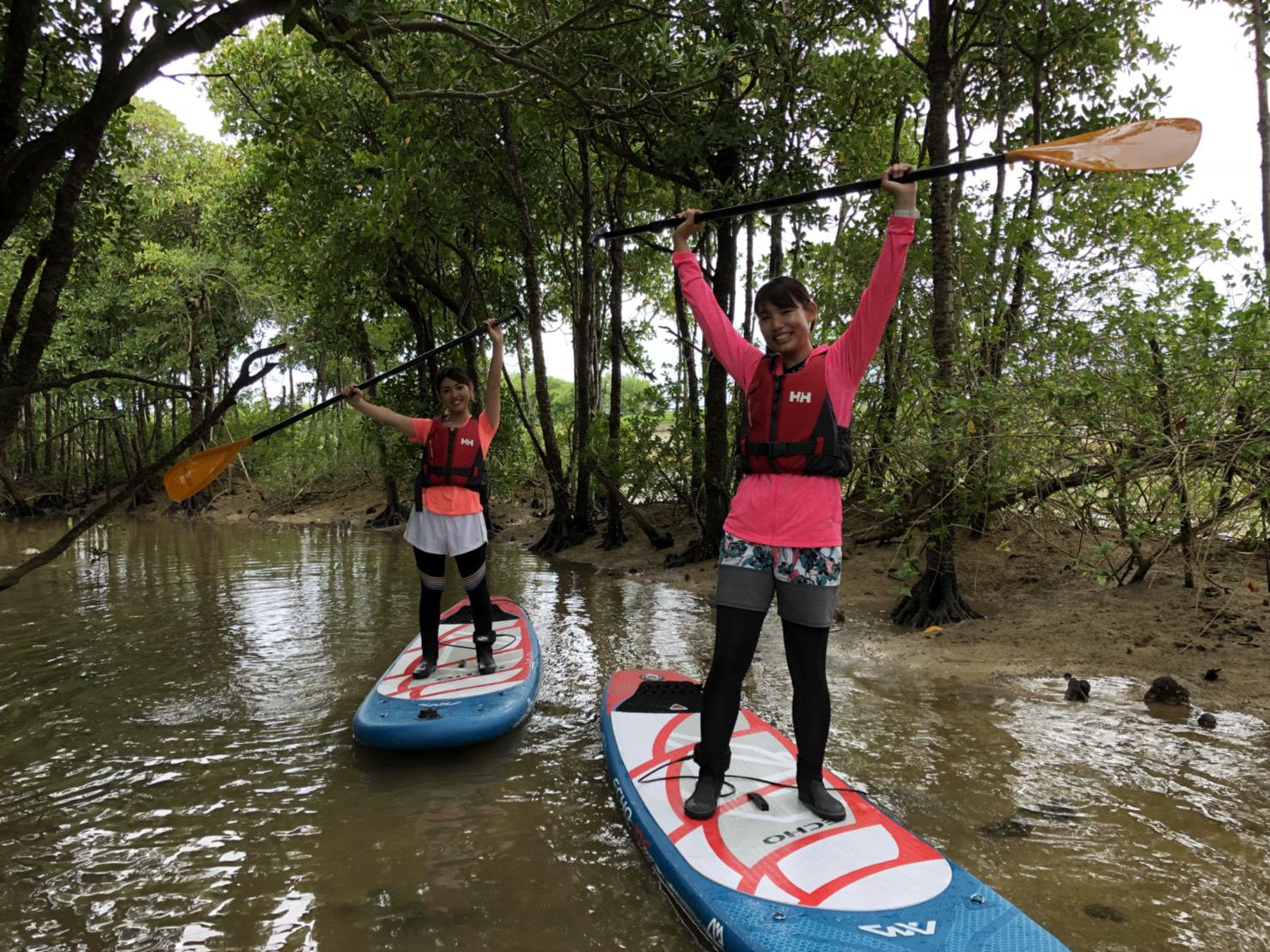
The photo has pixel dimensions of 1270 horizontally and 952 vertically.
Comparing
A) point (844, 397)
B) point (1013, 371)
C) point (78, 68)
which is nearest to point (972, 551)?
point (1013, 371)

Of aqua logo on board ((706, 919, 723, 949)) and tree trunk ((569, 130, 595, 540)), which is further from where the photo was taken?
tree trunk ((569, 130, 595, 540))

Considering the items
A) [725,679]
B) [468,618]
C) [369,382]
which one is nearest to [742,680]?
[725,679]

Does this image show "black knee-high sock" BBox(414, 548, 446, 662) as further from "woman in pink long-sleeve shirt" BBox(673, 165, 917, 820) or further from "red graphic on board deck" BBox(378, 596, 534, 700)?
"woman in pink long-sleeve shirt" BBox(673, 165, 917, 820)

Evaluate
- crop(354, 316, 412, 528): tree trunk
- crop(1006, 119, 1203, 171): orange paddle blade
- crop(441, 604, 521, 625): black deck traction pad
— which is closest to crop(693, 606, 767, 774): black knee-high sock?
crop(1006, 119, 1203, 171): orange paddle blade

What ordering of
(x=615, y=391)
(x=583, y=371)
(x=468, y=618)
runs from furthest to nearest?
(x=583, y=371) → (x=615, y=391) → (x=468, y=618)

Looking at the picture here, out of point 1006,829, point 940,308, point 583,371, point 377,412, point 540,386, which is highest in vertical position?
point 583,371

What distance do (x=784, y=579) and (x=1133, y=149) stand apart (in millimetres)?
2200

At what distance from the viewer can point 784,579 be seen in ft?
8.29

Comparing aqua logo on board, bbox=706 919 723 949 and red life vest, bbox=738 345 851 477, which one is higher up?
red life vest, bbox=738 345 851 477

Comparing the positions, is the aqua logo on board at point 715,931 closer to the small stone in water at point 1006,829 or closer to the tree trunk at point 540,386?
the small stone in water at point 1006,829

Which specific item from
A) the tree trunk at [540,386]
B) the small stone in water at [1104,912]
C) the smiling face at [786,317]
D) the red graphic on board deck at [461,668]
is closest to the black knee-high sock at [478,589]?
the red graphic on board deck at [461,668]

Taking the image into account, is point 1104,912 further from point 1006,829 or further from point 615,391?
point 615,391

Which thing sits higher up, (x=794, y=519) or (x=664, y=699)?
(x=794, y=519)

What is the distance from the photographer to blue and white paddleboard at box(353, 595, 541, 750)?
11.3 ft
